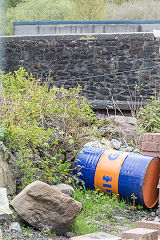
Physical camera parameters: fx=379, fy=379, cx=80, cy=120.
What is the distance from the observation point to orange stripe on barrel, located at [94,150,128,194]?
528cm

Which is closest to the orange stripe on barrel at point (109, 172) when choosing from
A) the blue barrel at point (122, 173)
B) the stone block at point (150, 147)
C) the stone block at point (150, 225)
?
the blue barrel at point (122, 173)

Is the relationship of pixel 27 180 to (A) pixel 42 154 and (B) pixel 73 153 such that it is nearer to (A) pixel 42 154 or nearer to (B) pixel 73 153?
(A) pixel 42 154

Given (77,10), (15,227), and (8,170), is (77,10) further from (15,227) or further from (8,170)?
(15,227)

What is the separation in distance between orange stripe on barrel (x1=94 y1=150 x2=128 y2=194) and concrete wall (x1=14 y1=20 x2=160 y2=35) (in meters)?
7.43

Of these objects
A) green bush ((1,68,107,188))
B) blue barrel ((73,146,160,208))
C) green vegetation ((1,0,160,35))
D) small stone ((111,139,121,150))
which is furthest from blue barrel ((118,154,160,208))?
green vegetation ((1,0,160,35))

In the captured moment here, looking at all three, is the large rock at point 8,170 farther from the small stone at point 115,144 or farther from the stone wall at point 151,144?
the small stone at point 115,144

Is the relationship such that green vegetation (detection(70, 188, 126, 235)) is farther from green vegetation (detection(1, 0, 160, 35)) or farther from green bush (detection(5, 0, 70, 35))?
green bush (detection(5, 0, 70, 35))

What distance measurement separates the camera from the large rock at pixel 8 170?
14.9 ft

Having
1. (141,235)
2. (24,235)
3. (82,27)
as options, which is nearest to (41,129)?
(24,235)

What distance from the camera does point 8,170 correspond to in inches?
185

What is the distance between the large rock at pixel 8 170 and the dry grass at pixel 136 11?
21295mm

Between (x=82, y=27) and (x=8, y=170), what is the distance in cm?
913

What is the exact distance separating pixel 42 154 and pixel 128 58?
529 centimetres

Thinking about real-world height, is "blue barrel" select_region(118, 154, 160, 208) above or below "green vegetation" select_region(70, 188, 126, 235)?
above
